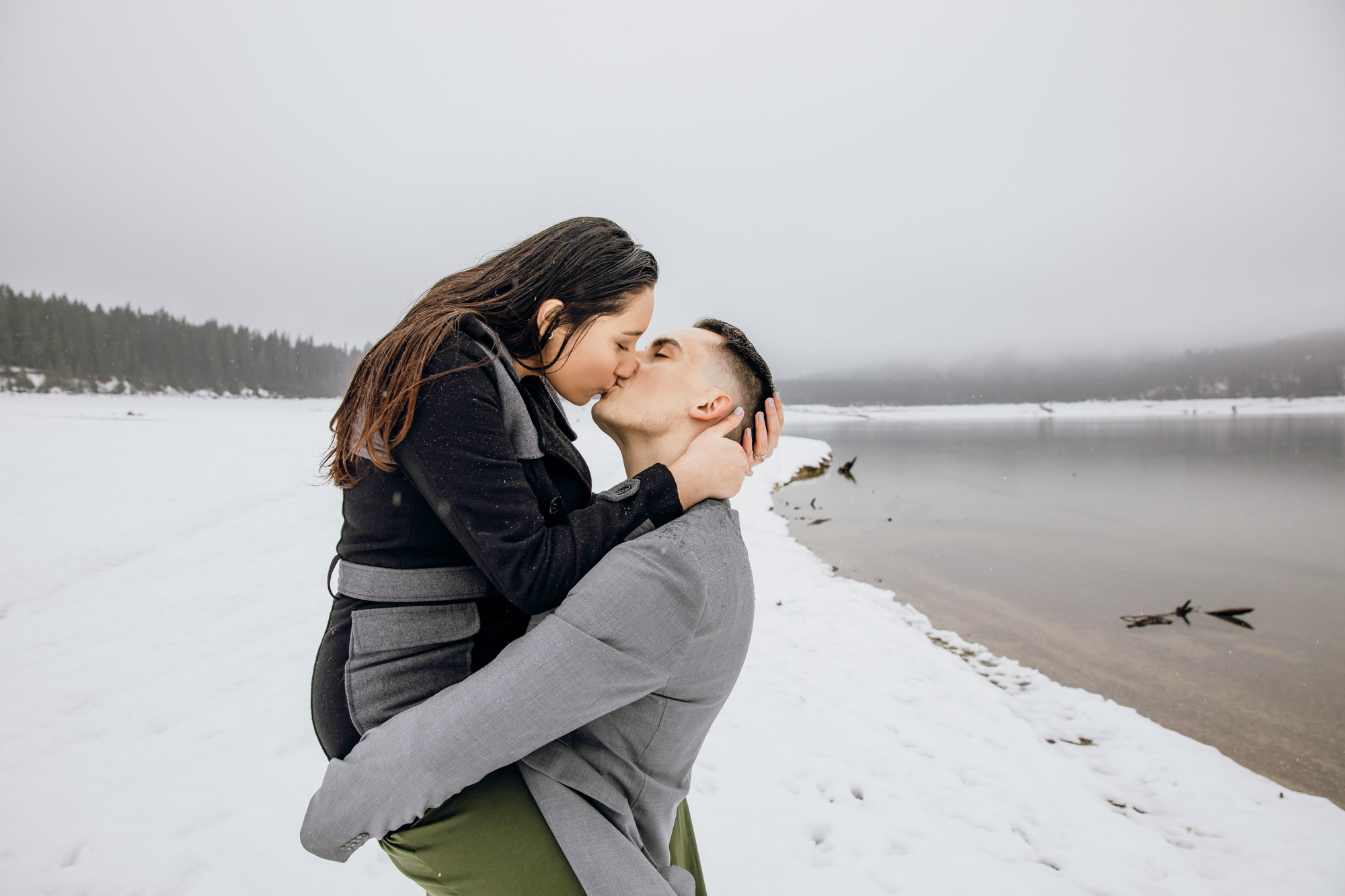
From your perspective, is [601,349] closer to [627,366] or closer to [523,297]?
[627,366]

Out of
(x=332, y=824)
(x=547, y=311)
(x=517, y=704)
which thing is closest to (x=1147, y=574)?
(x=547, y=311)

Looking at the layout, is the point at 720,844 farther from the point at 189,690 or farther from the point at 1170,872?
the point at 189,690

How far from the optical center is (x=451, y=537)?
1632mm

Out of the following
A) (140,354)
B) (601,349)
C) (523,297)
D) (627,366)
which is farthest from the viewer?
(140,354)

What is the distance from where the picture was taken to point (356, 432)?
1618 millimetres

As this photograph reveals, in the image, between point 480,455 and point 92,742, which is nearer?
point 480,455

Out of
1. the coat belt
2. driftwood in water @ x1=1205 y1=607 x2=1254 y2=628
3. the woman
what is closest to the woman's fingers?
the woman

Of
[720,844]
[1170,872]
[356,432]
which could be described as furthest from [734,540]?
[1170,872]

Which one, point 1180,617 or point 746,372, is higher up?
point 746,372

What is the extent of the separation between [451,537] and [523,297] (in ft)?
2.59

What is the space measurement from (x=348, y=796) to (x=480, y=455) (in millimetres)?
905

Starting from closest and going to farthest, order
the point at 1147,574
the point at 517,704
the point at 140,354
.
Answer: the point at 517,704, the point at 1147,574, the point at 140,354

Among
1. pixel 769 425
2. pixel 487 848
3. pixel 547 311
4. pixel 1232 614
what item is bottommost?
pixel 1232 614

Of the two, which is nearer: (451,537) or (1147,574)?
(451,537)
